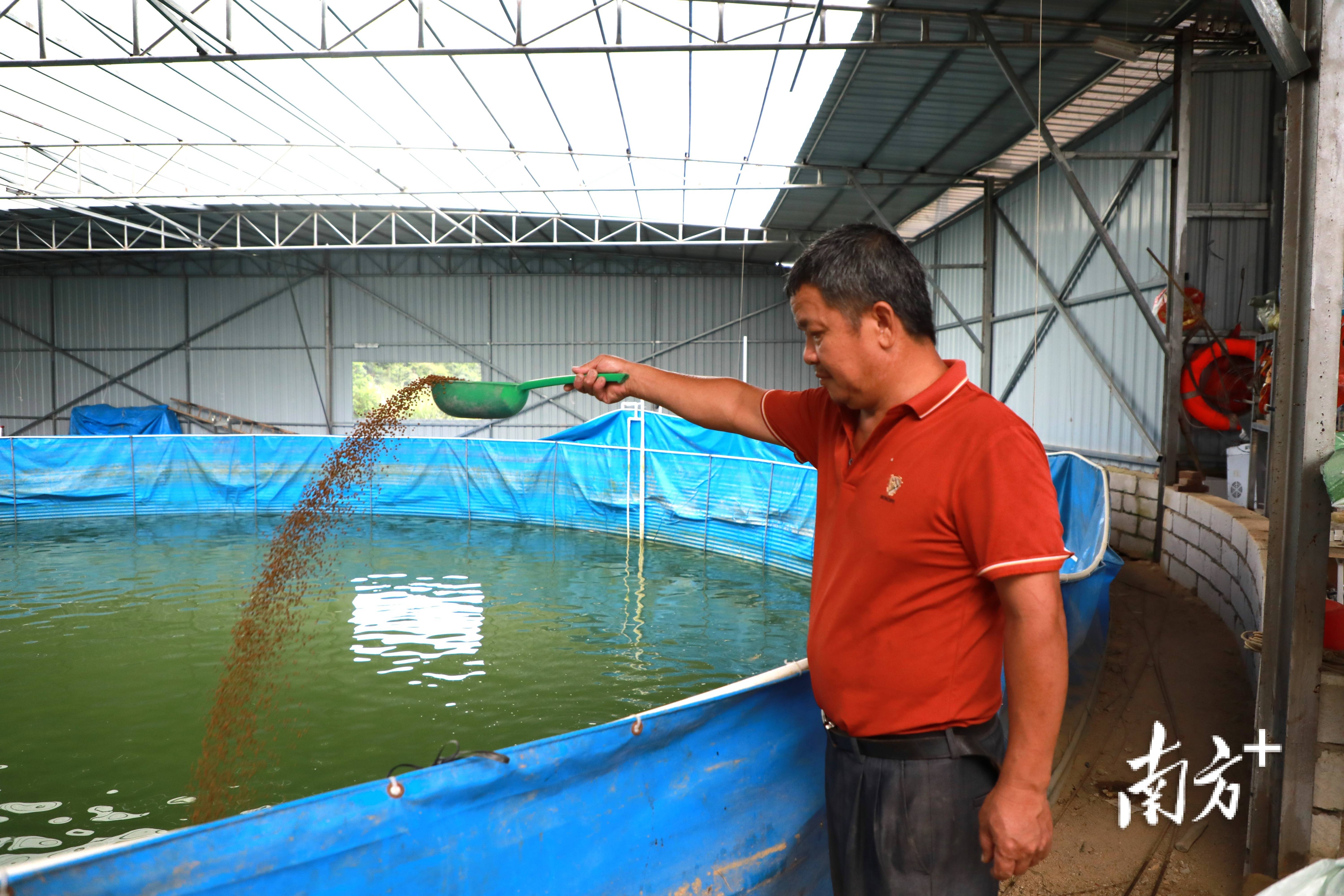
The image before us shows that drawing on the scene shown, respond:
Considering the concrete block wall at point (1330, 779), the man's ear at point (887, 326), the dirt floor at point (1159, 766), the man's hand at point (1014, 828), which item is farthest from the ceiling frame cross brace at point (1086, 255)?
the man's hand at point (1014, 828)

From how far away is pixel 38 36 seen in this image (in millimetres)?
9031

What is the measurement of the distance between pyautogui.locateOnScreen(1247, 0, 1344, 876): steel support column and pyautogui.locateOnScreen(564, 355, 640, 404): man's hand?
2191mm

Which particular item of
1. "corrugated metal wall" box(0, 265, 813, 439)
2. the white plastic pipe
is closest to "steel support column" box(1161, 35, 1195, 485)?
the white plastic pipe

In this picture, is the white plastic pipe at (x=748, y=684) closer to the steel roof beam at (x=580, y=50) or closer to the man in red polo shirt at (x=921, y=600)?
the man in red polo shirt at (x=921, y=600)

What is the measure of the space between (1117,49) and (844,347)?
8203mm

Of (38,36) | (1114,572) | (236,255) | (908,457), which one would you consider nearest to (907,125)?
(1114,572)

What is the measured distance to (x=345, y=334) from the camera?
23406 mm

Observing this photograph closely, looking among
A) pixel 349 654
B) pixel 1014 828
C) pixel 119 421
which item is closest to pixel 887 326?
pixel 1014 828

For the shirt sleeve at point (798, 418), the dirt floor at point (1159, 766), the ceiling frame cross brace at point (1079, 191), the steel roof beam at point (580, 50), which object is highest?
the steel roof beam at point (580, 50)

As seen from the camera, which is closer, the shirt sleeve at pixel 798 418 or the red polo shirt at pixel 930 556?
the red polo shirt at pixel 930 556

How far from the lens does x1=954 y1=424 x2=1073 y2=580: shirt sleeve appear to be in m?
1.46

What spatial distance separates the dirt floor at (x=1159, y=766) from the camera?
→ 10.8 feet

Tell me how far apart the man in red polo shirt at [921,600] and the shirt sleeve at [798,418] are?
21 cm

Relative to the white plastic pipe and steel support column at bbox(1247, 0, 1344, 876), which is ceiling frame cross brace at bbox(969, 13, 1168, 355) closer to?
steel support column at bbox(1247, 0, 1344, 876)
